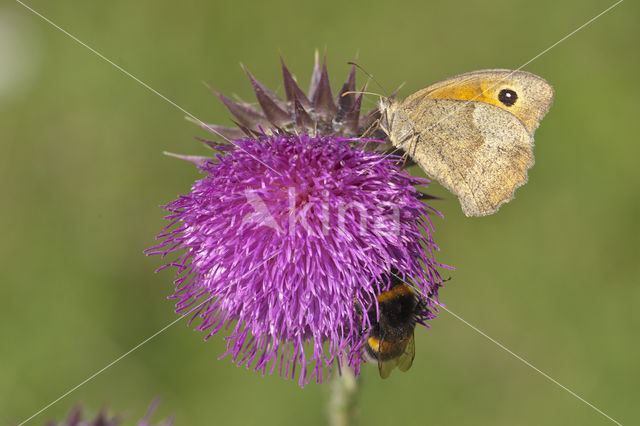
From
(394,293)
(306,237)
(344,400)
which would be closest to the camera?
(306,237)

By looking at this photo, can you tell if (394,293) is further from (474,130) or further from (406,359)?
(474,130)

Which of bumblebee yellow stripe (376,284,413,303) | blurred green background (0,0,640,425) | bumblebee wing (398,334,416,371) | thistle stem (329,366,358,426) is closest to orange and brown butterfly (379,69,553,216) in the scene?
bumblebee yellow stripe (376,284,413,303)

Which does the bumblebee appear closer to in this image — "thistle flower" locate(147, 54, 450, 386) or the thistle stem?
"thistle flower" locate(147, 54, 450, 386)

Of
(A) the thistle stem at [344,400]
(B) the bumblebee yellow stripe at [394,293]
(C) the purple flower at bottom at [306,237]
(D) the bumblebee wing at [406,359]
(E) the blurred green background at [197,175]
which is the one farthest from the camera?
(E) the blurred green background at [197,175]

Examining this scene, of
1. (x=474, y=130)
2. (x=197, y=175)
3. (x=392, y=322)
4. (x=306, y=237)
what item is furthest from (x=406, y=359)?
(x=197, y=175)

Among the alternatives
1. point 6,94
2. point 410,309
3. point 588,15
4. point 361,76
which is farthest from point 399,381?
point 6,94

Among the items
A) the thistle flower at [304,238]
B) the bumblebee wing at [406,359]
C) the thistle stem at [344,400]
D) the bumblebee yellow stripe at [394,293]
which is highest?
the thistle flower at [304,238]

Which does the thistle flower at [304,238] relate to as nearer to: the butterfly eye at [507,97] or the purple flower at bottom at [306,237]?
the purple flower at bottom at [306,237]

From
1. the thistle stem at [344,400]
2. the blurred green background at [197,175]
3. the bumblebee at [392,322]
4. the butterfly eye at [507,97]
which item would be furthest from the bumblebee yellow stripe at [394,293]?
the blurred green background at [197,175]
